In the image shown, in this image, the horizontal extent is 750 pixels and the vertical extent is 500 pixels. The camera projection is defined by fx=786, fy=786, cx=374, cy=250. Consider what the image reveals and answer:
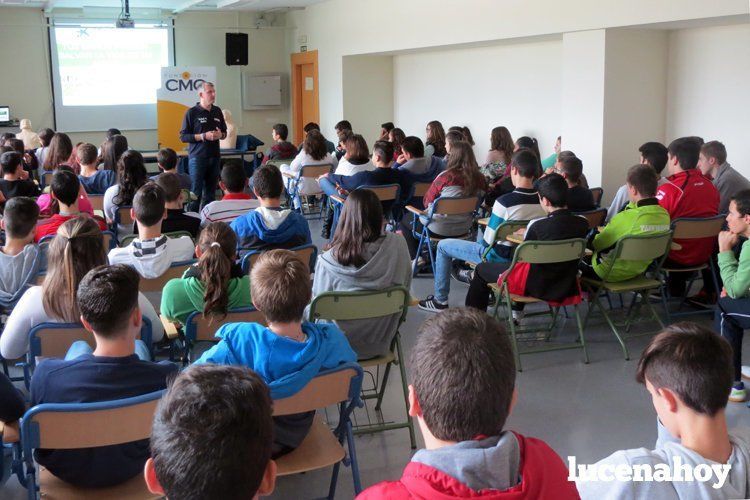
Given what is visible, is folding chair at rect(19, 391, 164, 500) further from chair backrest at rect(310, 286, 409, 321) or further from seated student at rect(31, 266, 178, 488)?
chair backrest at rect(310, 286, 409, 321)

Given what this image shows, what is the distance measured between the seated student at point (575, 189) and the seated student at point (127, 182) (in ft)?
10.6

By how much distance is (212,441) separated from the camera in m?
1.27

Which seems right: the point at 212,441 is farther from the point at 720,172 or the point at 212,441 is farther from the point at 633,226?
the point at 720,172

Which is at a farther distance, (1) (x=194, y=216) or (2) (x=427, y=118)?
(2) (x=427, y=118)

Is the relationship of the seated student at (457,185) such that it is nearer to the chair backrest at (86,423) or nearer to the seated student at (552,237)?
the seated student at (552,237)

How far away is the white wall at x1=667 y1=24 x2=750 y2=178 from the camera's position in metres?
6.96

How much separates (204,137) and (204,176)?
575 mm

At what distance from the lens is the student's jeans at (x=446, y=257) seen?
564cm

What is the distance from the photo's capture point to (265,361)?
2625 millimetres

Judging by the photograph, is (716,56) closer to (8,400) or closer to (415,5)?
(415,5)

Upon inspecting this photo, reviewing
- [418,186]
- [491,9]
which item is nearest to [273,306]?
[418,186]

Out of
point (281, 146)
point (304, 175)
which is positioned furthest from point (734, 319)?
Result: point (281, 146)

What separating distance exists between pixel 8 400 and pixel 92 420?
504 millimetres

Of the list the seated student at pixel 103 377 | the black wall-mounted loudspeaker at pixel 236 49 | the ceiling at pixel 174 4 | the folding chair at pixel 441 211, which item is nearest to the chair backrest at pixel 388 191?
the folding chair at pixel 441 211
